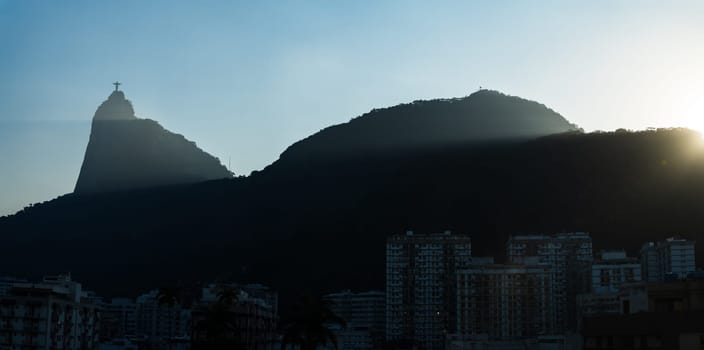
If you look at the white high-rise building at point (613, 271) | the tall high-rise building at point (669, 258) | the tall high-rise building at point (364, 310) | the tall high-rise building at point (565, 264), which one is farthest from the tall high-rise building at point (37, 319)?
the tall high-rise building at point (565, 264)

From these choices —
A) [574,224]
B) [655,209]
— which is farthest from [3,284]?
[655,209]

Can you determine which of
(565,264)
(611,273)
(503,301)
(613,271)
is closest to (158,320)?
(503,301)

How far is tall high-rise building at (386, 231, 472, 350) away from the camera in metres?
162

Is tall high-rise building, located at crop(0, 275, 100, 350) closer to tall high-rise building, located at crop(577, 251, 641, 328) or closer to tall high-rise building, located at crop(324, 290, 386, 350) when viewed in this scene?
tall high-rise building, located at crop(577, 251, 641, 328)

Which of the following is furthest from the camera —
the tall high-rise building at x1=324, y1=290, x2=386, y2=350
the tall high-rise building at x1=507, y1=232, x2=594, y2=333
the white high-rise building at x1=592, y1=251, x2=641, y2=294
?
the tall high-rise building at x1=324, y1=290, x2=386, y2=350

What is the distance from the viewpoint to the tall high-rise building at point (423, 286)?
16250 centimetres

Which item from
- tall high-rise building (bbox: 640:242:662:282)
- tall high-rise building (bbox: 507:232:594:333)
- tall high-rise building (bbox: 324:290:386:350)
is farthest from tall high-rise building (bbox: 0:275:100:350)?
tall high-rise building (bbox: 640:242:662:282)

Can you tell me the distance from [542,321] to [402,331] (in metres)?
21.4

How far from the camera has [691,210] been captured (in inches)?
7308

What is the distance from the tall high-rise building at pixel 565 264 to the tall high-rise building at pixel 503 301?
2448mm

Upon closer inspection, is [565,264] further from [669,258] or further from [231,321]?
[231,321]

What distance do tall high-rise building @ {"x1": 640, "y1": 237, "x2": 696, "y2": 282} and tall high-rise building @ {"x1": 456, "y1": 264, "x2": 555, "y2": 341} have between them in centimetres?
1535

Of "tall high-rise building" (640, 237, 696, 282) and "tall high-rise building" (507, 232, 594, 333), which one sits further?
"tall high-rise building" (507, 232, 594, 333)

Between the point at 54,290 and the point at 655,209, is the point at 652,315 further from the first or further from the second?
the point at 655,209
